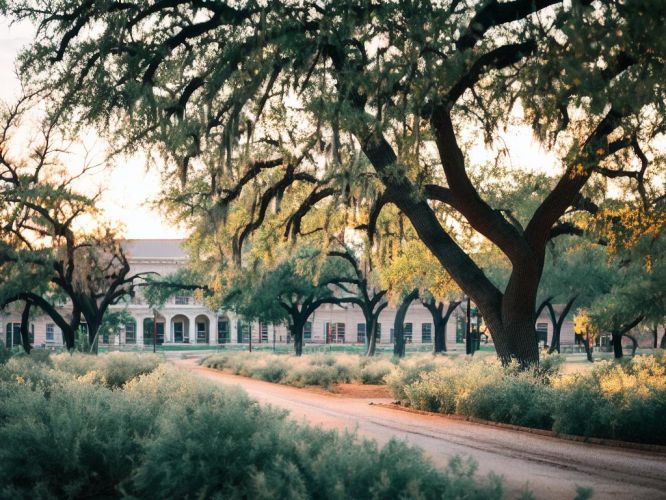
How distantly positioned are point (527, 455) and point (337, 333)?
273 feet

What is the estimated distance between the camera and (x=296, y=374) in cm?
3055

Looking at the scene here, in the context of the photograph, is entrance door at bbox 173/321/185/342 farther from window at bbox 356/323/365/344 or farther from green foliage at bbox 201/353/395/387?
green foliage at bbox 201/353/395/387

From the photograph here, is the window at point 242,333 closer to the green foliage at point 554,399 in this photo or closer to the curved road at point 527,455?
the green foliage at point 554,399

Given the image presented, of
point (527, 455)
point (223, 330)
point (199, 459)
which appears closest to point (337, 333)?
point (223, 330)

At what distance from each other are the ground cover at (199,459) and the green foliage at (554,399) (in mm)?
5873

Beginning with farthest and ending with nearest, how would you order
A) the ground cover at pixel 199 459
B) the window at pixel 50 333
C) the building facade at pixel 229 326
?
the building facade at pixel 229 326, the window at pixel 50 333, the ground cover at pixel 199 459

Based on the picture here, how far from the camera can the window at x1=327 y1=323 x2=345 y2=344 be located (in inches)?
3730

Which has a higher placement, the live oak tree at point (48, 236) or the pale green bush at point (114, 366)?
the live oak tree at point (48, 236)

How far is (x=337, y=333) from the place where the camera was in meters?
95.0

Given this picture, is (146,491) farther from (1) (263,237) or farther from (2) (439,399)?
(1) (263,237)

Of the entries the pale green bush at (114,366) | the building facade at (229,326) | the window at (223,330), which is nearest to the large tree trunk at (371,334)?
the pale green bush at (114,366)

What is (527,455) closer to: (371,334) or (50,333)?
(371,334)

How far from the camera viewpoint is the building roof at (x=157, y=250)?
3851 inches

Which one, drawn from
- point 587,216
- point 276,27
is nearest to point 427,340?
point 587,216
